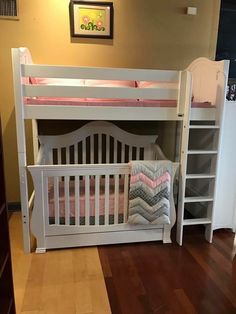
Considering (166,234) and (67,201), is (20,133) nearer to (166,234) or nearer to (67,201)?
(67,201)

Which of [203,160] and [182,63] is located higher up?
[182,63]

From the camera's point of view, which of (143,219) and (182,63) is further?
(182,63)

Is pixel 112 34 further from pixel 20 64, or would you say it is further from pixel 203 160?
pixel 203 160

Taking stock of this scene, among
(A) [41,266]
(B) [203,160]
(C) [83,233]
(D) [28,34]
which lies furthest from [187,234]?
(D) [28,34]

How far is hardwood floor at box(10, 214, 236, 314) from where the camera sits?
1.63 m

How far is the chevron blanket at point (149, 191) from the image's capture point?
2.15 meters

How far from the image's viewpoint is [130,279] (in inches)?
73.8

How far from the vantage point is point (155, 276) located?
1.91 metres

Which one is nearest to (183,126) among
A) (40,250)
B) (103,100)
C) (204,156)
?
(204,156)

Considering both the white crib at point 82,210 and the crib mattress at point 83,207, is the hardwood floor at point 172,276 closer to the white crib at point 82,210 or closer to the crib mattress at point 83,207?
the white crib at point 82,210

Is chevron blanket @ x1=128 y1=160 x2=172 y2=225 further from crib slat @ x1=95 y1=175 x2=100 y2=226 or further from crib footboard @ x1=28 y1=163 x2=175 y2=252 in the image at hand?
crib slat @ x1=95 y1=175 x2=100 y2=226

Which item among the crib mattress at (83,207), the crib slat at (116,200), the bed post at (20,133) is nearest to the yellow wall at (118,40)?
the bed post at (20,133)

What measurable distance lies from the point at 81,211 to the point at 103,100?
0.94 metres

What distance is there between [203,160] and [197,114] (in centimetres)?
60
